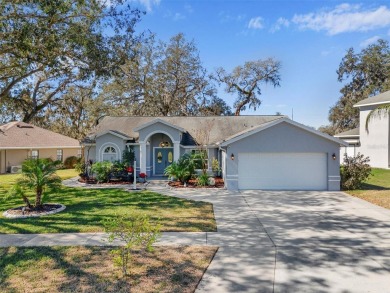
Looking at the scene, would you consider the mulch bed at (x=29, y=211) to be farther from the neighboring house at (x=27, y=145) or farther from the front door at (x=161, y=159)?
the neighboring house at (x=27, y=145)

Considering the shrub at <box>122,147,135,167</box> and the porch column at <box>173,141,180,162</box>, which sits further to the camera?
the porch column at <box>173,141,180,162</box>

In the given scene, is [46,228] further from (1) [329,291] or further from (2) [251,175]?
(2) [251,175]

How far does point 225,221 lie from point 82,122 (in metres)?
39.4

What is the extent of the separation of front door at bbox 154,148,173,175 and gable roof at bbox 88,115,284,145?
1.81 metres

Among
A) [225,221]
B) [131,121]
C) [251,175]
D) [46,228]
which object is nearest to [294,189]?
[251,175]

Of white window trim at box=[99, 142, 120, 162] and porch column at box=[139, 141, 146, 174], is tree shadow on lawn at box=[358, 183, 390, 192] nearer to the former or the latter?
porch column at box=[139, 141, 146, 174]

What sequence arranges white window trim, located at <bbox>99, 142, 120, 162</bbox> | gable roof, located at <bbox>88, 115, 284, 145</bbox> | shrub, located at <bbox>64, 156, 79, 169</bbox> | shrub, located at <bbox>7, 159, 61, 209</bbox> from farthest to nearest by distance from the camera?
shrub, located at <bbox>64, 156, 79, 169</bbox> < gable roof, located at <bbox>88, 115, 284, 145</bbox> < white window trim, located at <bbox>99, 142, 120, 162</bbox> < shrub, located at <bbox>7, 159, 61, 209</bbox>

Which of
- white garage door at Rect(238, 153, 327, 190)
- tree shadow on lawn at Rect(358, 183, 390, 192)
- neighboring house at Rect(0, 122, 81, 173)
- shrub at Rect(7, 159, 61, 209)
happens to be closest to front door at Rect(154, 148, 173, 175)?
white garage door at Rect(238, 153, 327, 190)

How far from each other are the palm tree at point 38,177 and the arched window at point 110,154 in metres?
9.48

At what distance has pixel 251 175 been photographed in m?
17.4

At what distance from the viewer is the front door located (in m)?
23.3

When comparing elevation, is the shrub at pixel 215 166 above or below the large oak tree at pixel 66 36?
below

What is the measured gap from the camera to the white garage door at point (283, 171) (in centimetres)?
1712

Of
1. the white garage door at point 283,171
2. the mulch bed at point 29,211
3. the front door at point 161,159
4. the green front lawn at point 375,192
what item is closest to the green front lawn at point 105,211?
the mulch bed at point 29,211
